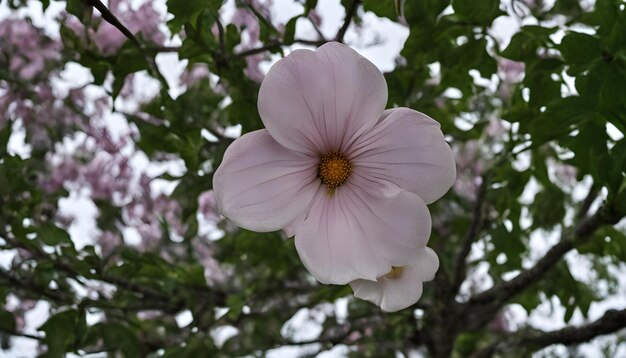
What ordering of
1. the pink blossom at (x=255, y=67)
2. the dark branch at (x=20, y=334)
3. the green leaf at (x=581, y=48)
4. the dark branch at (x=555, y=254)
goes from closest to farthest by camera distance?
the green leaf at (x=581, y=48)
the dark branch at (x=555, y=254)
the dark branch at (x=20, y=334)
the pink blossom at (x=255, y=67)

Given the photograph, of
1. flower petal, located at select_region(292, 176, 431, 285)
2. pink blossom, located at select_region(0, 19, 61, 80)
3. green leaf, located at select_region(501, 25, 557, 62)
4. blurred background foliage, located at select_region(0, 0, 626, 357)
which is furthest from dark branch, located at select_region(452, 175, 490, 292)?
pink blossom, located at select_region(0, 19, 61, 80)

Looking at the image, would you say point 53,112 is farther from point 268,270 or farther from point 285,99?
point 285,99

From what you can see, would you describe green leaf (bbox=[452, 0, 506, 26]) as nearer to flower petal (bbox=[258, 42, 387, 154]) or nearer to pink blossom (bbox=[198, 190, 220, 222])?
flower petal (bbox=[258, 42, 387, 154])

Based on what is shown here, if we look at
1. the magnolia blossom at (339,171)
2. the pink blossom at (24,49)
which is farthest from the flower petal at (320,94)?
the pink blossom at (24,49)

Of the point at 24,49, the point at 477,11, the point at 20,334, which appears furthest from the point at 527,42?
the point at 24,49

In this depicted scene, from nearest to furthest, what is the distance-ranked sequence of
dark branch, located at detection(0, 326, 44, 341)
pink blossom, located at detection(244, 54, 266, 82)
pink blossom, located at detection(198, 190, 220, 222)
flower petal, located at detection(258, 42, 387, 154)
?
flower petal, located at detection(258, 42, 387, 154) → dark branch, located at detection(0, 326, 44, 341) → pink blossom, located at detection(244, 54, 266, 82) → pink blossom, located at detection(198, 190, 220, 222)

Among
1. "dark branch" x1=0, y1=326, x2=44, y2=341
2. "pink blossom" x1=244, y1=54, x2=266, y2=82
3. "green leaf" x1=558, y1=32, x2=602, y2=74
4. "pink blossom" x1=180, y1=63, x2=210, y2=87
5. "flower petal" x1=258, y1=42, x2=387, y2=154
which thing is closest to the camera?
"flower petal" x1=258, y1=42, x2=387, y2=154

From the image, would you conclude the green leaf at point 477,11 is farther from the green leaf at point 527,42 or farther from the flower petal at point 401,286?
the flower petal at point 401,286

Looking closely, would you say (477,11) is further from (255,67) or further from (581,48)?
(255,67)
